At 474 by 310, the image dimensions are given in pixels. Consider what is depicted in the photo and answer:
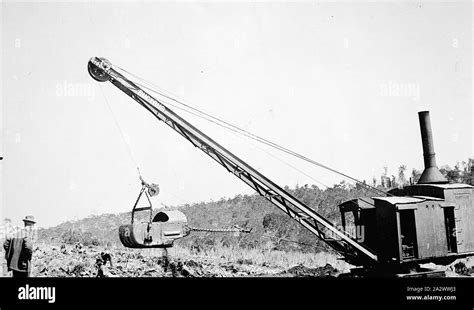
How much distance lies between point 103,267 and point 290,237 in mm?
7403

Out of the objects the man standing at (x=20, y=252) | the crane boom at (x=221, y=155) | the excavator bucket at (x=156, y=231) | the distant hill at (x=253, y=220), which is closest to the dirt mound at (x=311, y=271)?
the crane boom at (x=221, y=155)

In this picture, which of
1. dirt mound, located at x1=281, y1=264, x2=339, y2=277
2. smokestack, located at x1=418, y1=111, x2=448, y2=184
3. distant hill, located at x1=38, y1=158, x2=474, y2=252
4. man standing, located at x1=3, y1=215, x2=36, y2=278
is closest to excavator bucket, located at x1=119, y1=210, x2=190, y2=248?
man standing, located at x1=3, y1=215, x2=36, y2=278

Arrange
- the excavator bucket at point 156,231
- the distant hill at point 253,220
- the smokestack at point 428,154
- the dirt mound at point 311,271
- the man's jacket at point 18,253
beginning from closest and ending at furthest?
the man's jacket at point 18,253
the excavator bucket at point 156,231
the smokestack at point 428,154
the dirt mound at point 311,271
the distant hill at point 253,220

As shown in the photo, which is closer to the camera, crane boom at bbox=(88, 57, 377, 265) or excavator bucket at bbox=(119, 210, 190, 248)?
excavator bucket at bbox=(119, 210, 190, 248)

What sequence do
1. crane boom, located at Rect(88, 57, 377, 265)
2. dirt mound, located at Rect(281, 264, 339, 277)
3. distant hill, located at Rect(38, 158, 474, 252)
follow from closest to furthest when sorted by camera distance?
crane boom, located at Rect(88, 57, 377, 265), dirt mound, located at Rect(281, 264, 339, 277), distant hill, located at Rect(38, 158, 474, 252)

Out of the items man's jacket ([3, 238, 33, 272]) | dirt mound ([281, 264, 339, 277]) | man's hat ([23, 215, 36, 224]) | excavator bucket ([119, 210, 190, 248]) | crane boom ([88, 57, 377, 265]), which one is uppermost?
crane boom ([88, 57, 377, 265])

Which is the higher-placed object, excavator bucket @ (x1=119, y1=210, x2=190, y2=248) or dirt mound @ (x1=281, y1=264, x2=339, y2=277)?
excavator bucket @ (x1=119, y1=210, x2=190, y2=248)

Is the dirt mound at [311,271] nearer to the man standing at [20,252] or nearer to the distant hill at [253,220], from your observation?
the distant hill at [253,220]

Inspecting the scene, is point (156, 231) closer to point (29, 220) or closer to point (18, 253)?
point (29, 220)

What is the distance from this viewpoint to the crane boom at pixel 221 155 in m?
8.28

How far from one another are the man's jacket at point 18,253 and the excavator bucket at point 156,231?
5.35 ft

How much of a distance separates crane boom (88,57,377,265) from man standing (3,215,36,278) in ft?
10.1

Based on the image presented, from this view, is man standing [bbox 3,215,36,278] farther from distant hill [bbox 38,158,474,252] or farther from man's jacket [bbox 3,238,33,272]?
distant hill [bbox 38,158,474,252]

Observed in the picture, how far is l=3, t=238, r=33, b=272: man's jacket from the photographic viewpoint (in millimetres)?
6828
